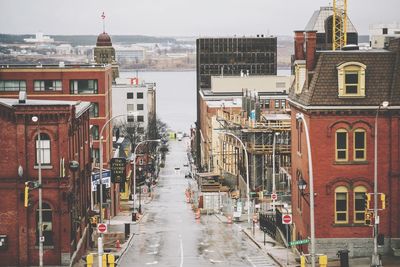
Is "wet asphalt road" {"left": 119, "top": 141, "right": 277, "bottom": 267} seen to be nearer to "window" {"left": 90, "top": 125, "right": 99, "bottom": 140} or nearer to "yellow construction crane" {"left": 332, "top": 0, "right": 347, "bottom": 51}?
"window" {"left": 90, "top": 125, "right": 99, "bottom": 140}

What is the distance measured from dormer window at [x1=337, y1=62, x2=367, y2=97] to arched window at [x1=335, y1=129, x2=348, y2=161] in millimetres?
2183

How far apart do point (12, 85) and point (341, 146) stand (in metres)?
47.1

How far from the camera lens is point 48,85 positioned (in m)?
87.2

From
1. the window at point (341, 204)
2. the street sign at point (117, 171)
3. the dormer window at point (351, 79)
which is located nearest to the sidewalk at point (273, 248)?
the window at point (341, 204)

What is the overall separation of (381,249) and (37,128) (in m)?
Result: 20.3

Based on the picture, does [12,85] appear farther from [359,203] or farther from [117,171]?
[359,203]

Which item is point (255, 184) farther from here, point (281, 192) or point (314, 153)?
point (314, 153)

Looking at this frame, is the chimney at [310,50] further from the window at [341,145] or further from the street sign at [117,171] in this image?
the street sign at [117,171]

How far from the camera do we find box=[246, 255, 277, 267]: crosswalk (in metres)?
50.5

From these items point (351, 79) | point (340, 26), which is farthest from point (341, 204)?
point (340, 26)

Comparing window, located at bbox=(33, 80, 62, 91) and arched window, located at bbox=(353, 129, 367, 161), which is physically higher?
window, located at bbox=(33, 80, 62, 91)

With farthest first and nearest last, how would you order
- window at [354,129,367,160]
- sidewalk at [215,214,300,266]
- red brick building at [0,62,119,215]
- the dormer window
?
red brick building at [0,62,119,215] < sidewalk at [215,214,300,266] < window at [354,129,367,160] < the dormer window

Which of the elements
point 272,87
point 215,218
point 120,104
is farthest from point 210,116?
point 215,218

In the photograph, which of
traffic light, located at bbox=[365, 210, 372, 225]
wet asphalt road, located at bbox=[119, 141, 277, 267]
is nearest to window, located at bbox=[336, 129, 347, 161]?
traffic light, located at bbox=[365, 210, 372, 225]
